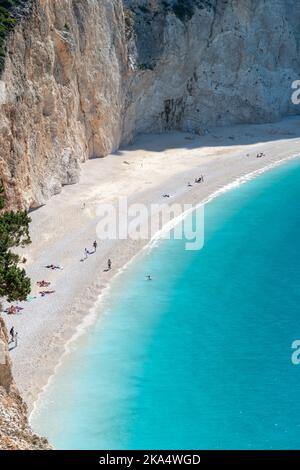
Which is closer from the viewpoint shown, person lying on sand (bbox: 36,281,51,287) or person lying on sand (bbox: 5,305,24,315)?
person lying on sand (bbox: 5,305,24,315)

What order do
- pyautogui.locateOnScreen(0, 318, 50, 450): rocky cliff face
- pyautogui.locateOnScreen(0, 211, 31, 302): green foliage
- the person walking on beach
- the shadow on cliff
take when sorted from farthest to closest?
the shadow on cliff, the person walking on beach, pyautogui.locateOnScreen(0, 211, 31, 302): green foliage, pyautogui.locateOnScreen(0, 318, 50, 450): rocky cliff face

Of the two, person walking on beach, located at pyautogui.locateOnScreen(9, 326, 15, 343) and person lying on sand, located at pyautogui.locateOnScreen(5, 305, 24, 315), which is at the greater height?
person lying on sand, located at pyautogui.locateOnScreen(5, 305, 24, 315)

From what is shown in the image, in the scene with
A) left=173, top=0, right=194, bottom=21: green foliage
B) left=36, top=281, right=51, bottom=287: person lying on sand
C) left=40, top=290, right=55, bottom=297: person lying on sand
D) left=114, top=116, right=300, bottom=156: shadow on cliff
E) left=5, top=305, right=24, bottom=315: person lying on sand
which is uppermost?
left=173, top=0, right=194, bottom=21: green foliage

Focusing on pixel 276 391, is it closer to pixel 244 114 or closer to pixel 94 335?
pixel 94 335

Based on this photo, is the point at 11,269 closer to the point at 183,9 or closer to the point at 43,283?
the point at 43,283

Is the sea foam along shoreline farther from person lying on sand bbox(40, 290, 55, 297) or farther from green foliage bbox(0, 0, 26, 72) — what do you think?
green foliage bbox(0, 0, 26, 72)

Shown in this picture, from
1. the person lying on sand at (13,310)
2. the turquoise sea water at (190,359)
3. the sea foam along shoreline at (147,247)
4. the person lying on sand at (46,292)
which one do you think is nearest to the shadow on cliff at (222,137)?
the sea foam along shoreline at (147,247)

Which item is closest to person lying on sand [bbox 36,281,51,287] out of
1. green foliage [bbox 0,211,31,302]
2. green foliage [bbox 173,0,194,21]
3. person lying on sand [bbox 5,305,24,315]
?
person lying on sand [bbox 5,305,24,315]

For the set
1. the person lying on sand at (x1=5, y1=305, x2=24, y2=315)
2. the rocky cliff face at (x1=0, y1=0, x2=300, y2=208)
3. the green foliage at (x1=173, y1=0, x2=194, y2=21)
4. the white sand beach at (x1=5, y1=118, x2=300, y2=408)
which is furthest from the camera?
the green foliage at (x1=173, y1=0, x2=194, y2=21)
